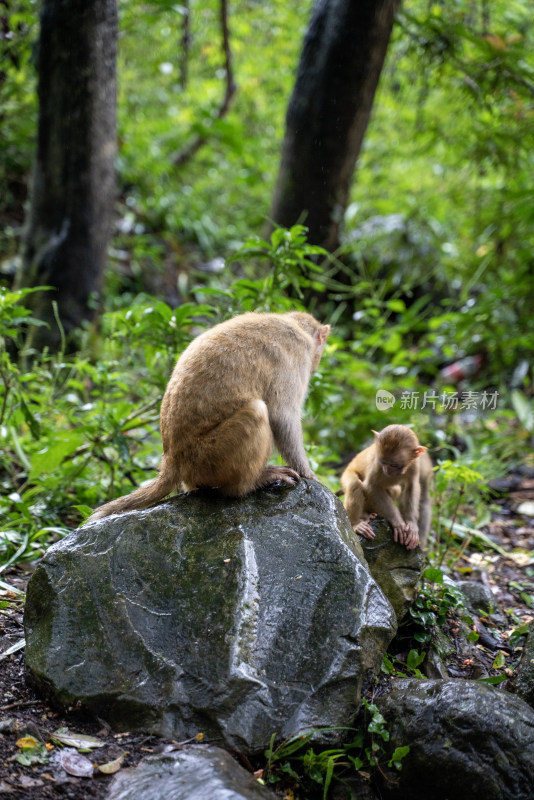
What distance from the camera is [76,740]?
8.75 feet

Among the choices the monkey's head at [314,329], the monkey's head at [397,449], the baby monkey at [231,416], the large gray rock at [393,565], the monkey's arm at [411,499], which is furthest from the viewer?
the monkey's head at [314,329]

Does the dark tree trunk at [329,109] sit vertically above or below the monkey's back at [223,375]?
above

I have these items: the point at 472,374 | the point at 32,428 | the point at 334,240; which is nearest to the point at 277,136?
the point at 334,240

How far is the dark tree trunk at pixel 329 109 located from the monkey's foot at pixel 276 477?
3.40 m

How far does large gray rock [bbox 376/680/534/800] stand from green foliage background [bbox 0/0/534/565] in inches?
70.6

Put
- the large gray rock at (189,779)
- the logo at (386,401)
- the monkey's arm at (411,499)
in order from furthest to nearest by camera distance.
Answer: the logo at (386,401) < the monkey's arm at (411,499) < the large gray rock at (189,779)

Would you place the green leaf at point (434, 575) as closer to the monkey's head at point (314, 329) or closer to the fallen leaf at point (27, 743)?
the monkey's head at point (314, 329)

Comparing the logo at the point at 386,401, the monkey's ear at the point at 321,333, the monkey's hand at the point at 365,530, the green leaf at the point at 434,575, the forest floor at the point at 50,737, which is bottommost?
the forest floor at the point at 50,737

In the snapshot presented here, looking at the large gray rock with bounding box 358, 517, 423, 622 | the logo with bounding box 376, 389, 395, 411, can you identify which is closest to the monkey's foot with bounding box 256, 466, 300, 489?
the large gray rock with bounding box 358, 517, 423, 622

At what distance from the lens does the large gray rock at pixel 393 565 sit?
3643mm

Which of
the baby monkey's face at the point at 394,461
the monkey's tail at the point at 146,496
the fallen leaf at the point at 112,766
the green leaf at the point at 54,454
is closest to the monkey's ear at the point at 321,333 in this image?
the baby monkey's face at the point at 394,461

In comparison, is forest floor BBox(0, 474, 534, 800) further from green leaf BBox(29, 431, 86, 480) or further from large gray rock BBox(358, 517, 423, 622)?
green leaf BBox(29, 431, 86, 480)

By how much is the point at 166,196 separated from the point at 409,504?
8384 millimetres

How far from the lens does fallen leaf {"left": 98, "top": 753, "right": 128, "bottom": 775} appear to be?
2520 mm
